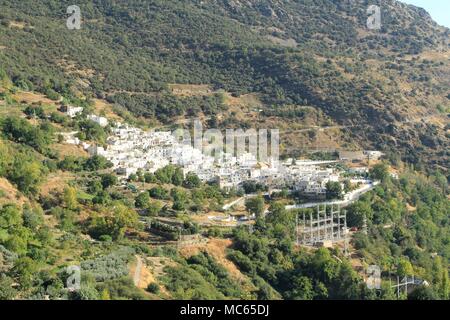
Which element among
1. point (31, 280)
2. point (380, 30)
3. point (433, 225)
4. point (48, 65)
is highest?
point (380, 30)

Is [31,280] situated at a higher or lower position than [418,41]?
lower

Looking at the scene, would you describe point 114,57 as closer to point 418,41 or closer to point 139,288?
point 418,41

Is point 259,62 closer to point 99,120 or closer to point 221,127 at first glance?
point 221,127

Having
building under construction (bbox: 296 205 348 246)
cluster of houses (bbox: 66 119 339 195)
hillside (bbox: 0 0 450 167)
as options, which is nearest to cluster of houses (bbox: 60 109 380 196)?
cluster of houses (bbox: 66 119 339 195)

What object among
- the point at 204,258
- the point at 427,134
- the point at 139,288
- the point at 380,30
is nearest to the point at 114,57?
the point at 427,134

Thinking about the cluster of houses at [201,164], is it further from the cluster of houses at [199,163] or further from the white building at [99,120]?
the white building at [99,120]

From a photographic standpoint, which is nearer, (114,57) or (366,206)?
(366,206)

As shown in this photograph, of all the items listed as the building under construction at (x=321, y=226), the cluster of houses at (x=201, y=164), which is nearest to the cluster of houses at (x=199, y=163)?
the cluster of houses at (x=201, y=164)

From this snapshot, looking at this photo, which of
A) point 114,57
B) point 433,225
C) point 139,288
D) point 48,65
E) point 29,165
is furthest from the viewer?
point 114,57
